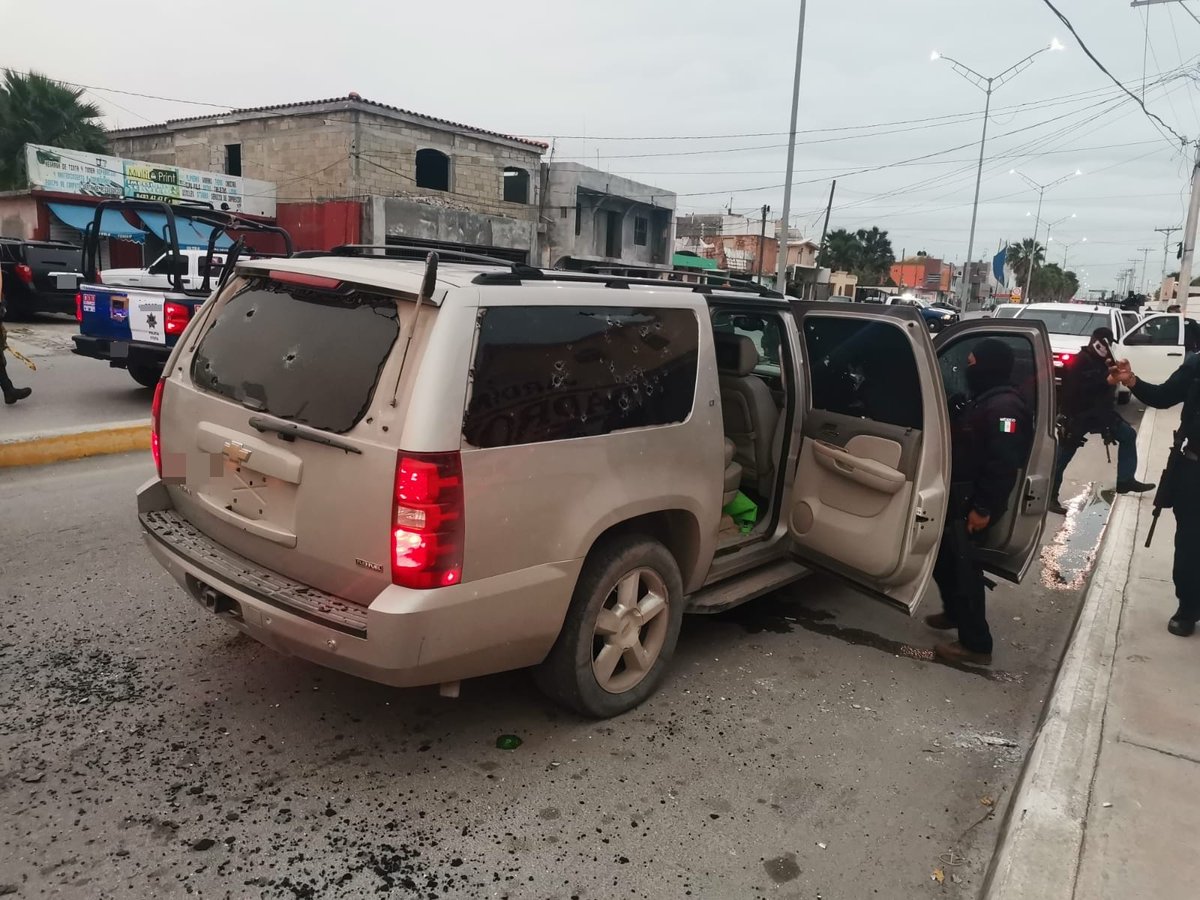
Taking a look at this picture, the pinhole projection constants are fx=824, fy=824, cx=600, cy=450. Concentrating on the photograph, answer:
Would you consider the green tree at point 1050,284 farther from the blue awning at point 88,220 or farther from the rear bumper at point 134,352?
the rear bumper at point 134,352

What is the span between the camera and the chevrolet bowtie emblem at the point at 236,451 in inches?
122

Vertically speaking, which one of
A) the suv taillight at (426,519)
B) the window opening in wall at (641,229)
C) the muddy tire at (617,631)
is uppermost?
the window opening in wall at (641,229)

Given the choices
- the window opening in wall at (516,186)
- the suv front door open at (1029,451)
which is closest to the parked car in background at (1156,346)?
the suv front door open at (1029,451)

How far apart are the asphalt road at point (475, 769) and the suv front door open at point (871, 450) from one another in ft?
1.99

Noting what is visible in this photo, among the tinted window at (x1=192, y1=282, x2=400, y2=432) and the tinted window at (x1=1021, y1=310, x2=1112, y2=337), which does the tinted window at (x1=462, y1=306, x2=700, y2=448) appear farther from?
the tinted window at (x1=1021, y1=310, x2=1112, y2=337)

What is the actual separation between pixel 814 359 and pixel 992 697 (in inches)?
76.1

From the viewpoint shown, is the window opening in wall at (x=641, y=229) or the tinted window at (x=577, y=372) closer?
the tinted window at (x=577, y=372)

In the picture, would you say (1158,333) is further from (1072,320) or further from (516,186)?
(516,186)

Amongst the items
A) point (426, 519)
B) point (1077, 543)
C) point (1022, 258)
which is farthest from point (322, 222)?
point (1022, 258)

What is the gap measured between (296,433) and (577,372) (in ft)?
3.40

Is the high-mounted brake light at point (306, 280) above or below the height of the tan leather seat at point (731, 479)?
above

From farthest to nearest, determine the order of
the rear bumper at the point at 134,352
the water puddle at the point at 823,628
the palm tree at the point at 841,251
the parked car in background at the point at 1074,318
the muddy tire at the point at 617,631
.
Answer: the palm tree at the point at 841,251 < the parked car in background at the point at 1074,318 < the rear bumper at the point at 134,352 < the water puddle at the point at 823,628 < the muddy tire at the point at 617,631

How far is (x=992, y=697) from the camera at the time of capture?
4070mm

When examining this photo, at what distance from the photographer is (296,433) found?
2889mm
